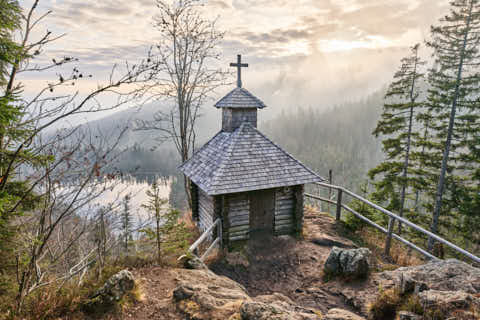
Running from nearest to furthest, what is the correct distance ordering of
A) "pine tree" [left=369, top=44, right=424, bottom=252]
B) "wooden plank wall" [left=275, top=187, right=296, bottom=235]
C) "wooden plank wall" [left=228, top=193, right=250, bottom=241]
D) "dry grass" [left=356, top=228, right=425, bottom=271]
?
"dry grass" [left=356, top=228, right=425, bottom=271], "wooden plank wall" [left=228, top=193, right=250, bottom=241], "wooden plank wall" [left=275, top=187, right=296, bottom=235], "pine tree" [left=369, top=44, right=424, bottom=252]

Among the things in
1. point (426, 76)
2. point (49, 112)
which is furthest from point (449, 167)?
point (49, 112)

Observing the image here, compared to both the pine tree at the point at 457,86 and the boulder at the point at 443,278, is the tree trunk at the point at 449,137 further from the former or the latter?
the boulder at the point at 443,278

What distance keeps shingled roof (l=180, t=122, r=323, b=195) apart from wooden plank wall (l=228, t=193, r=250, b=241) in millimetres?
769

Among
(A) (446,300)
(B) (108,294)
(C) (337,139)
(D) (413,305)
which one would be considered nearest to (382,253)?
(D) (413,305)

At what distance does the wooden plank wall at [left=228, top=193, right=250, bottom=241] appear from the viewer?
29.6 feet

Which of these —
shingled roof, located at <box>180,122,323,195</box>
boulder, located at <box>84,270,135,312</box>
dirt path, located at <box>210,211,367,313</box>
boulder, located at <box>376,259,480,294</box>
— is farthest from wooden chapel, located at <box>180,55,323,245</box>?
boulder, located at <box>376,259,480,294</box>

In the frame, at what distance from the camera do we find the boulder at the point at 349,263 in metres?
6.37

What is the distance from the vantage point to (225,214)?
8.86 metres

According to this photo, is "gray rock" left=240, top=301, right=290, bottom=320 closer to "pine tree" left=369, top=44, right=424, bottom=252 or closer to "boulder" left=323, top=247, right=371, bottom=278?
"boulder" left=323, top=247, right=371, bottom=278

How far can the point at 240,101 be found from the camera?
1030cm

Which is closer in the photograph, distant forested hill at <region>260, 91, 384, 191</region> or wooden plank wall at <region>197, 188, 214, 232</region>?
wooden plank wall at <region>197, 188, 214, 232</region>

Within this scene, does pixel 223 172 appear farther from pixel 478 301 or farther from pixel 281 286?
pixel 478 301

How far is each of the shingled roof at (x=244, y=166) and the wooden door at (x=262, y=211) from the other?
0.79 metres

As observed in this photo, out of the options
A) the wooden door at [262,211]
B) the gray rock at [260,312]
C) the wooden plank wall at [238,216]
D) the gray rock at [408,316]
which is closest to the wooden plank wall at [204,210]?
the wooden plank wall at [238,216]
